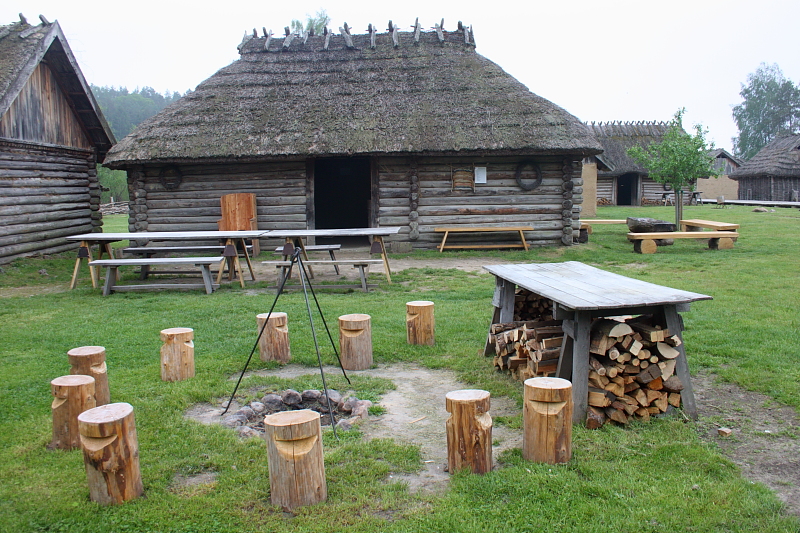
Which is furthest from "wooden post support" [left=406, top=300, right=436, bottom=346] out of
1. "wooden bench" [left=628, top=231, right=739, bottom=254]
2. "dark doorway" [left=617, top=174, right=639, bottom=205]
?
"dark doorway" [left=617, top=174, right=639, bottom=205]

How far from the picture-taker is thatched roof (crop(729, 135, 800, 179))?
30.9 m

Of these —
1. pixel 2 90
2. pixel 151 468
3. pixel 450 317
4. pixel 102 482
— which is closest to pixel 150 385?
pixel 151 468

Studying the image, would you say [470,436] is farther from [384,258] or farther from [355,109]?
[355,109]

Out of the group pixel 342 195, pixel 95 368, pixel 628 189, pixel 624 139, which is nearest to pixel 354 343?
pixel 95 368

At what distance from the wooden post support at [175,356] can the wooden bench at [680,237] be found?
34.1 feet

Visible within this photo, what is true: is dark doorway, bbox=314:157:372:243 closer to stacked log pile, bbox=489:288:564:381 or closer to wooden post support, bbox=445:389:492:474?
stacked log pile, bbox=489:288:564:381

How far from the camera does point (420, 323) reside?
605cm

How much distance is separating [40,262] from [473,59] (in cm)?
1098

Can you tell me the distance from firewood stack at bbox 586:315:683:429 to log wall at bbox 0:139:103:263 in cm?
1037

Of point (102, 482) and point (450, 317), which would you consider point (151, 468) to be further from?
point (450, 317)

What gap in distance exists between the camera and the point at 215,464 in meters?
3.53

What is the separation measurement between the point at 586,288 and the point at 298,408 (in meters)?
2.28

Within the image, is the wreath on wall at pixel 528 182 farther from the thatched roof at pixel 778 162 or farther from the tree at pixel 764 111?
the tree at pixel 764 111

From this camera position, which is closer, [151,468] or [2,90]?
[151,468]
